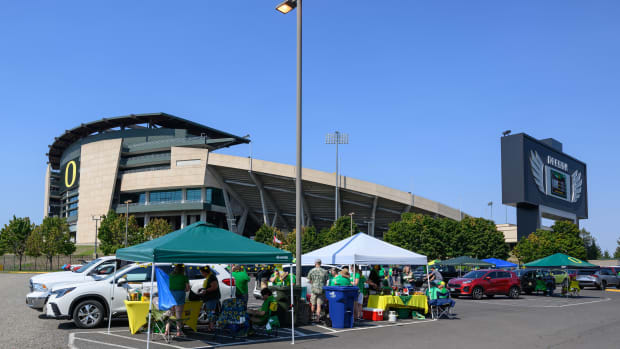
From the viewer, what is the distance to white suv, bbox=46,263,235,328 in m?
12.0

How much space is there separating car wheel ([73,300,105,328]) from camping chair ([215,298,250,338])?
3294 mm

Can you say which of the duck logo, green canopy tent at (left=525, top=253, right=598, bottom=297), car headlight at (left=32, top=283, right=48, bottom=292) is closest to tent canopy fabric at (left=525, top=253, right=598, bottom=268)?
green canopy tent at (left=525, top=253, right=598, bottom=297)

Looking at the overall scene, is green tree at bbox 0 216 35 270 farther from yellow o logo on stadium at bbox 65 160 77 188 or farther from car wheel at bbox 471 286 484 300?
car wheel at bbox 471 286 484 300

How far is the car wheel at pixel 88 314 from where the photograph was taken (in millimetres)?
12164

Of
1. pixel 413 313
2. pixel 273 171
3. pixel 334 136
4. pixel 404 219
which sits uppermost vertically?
pixel 334 136

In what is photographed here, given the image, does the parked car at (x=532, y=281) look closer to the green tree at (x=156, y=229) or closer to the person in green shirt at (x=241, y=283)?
the person in green shirt at (x=241, y=283)

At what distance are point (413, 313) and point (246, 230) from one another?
76.2 m

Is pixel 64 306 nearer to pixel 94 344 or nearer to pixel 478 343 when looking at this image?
pixel 94 344

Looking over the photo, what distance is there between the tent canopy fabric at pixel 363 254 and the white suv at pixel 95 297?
5.13 m

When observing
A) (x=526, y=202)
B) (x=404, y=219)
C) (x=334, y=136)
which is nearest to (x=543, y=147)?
Result: (x=526, y=202)

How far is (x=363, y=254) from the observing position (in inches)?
590

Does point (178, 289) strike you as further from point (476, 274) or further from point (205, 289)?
point (476, 274)

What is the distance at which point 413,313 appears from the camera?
52.0 feet

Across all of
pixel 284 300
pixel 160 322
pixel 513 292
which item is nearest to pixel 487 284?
pixel 513 292
